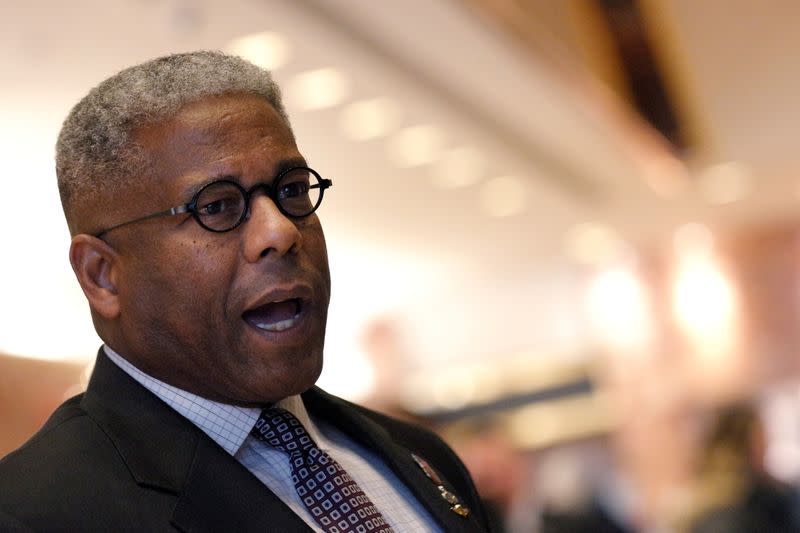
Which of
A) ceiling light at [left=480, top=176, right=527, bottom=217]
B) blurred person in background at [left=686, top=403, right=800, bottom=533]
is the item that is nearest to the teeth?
blurred person in background at [left=686, top=403, right=800, bottom=533]

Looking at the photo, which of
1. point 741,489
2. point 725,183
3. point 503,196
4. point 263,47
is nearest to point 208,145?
point 263,47

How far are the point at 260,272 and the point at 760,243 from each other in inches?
547

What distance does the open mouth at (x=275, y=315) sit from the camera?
5.29 ft

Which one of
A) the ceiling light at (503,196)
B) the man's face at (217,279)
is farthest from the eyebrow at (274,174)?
the ceiling light at (503,196)

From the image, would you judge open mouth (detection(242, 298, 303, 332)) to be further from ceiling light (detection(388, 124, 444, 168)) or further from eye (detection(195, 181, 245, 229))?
ceiling light (detection(388, 124, 444, 168))

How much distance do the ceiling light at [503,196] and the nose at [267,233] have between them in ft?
28.9

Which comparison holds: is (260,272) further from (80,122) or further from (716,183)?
(716,183)

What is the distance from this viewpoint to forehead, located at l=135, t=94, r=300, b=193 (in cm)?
163

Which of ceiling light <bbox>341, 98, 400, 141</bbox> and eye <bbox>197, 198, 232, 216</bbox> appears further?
ceiling light <bbox>341, 98, 400, 141</bbox>

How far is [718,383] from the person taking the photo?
47.8ft

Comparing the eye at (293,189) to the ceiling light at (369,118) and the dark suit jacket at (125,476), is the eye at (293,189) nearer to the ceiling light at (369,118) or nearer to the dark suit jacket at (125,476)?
the dark suit jacket at (125,476)

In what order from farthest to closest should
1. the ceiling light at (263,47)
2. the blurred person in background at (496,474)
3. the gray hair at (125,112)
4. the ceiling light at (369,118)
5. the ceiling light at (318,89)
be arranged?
1. the ceiling light at (369,118)
2. the ceiling light at (318,89)
3. the ceiling light at (263,47)
4. the blurred person in background at (496,474)
5. the gray hair at (125,112)

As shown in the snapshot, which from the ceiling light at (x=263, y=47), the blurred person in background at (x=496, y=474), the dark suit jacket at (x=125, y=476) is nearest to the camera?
the dark suit jacket at (x=125, y=476)

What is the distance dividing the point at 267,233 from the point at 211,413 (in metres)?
0.29
